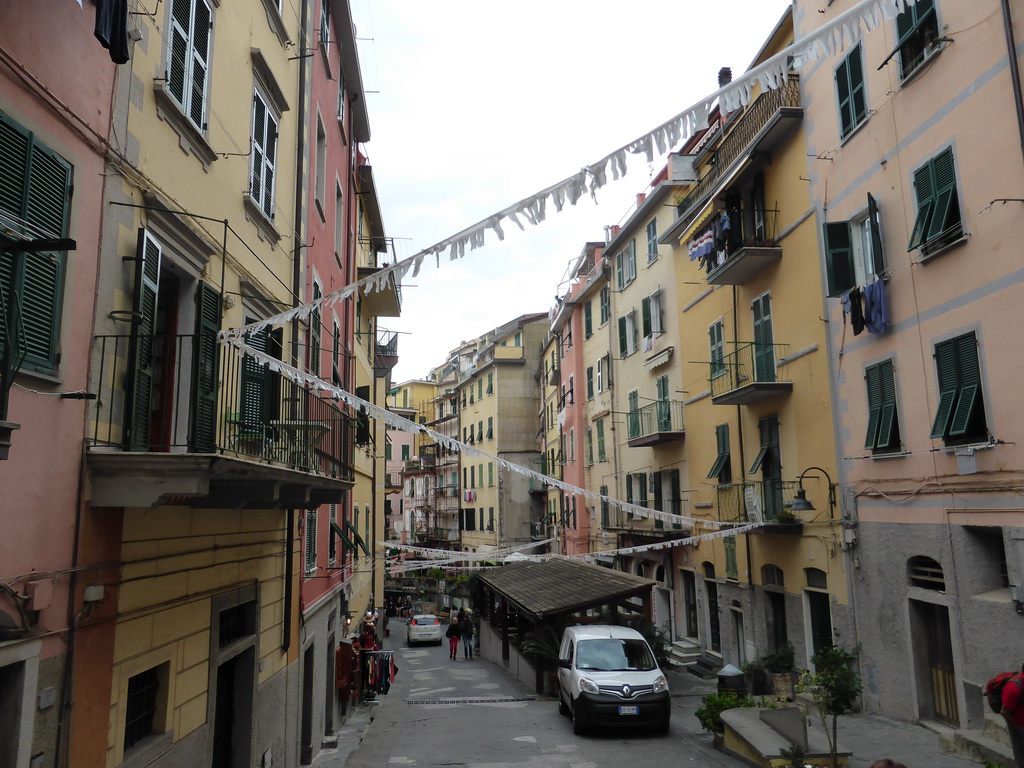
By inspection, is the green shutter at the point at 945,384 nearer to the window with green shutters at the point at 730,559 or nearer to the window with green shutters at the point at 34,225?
the window with green shutters at the point at 730,559

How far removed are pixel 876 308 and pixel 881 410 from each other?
1.89 meters

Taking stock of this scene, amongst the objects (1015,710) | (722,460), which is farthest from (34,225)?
(722,460)

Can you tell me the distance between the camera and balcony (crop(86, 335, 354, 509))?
5758mm

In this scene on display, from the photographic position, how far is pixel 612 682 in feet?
49.8

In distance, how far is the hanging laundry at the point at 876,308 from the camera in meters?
14.4

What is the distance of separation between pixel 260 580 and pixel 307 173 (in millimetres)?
6330

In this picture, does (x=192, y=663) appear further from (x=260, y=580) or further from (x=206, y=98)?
(x=206, y=98)

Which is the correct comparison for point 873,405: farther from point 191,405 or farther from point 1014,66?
point 191,405

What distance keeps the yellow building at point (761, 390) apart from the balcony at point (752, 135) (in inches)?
1.4

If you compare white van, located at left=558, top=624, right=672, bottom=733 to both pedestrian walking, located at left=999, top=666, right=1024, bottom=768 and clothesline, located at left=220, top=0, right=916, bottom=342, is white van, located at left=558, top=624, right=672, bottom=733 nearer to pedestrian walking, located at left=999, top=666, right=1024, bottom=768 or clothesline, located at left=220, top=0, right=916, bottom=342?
pedestrian walking, located at left=999, top=666, right=1024, bottom=768

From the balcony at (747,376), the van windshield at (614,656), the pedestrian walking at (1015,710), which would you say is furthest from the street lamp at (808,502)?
the pedestrian walking at (1015,710)

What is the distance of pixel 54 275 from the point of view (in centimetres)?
534

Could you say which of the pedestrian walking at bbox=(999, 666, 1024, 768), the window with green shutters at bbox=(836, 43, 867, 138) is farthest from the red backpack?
the window with green shutters at bbox=(836, 43, 867, 138)

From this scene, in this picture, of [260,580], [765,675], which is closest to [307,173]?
[260,580]
